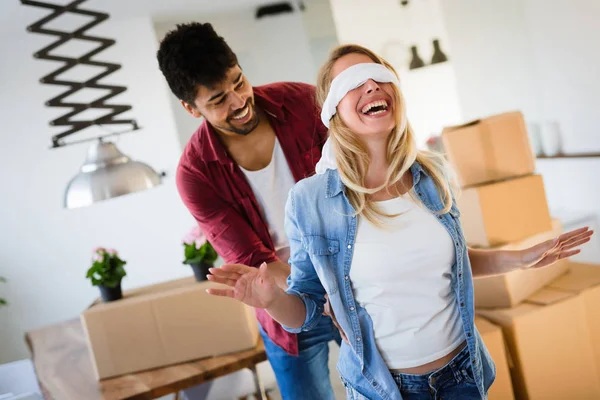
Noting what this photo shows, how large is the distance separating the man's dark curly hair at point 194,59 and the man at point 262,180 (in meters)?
0.01

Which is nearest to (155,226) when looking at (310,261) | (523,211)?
(523,211)

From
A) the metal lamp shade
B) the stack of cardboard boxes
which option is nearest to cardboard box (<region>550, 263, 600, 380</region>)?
the stack of cardboard boxes

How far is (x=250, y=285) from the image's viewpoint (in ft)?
4.17

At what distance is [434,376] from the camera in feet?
4.17

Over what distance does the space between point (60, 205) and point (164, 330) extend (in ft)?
11.2

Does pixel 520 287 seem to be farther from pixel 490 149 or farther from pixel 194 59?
pixel 194 59

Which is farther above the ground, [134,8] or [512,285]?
[134,8]

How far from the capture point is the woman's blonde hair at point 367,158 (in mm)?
1312

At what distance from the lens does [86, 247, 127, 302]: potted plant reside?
2.45 m

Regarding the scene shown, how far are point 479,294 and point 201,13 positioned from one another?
4446 millimetres

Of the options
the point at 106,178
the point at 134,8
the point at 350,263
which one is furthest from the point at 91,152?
the point at 134,8

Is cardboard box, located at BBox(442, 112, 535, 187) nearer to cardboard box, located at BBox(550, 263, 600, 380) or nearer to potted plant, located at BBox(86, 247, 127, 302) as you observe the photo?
cardboard box, located at BBox(550, 263, 600, 380)

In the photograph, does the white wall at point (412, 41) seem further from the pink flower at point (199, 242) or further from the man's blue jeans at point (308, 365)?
the man's blue jeans at point (308, 365)

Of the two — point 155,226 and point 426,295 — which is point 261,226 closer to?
point 426,295
